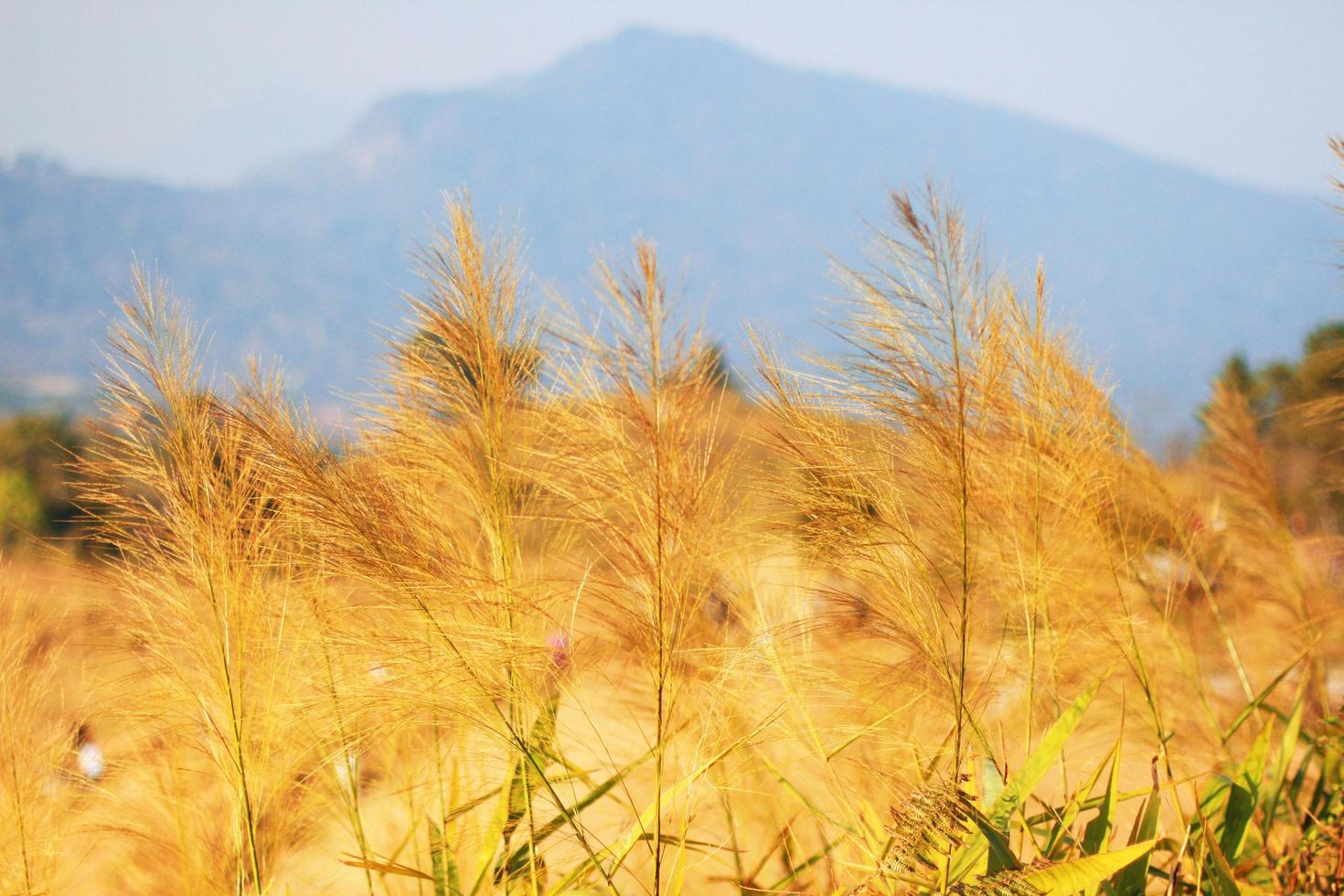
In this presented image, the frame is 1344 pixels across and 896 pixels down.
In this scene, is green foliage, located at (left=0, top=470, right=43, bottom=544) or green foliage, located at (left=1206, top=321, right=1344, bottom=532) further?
green foliage, located at (left=0, top=470, right=43, bottom=544)

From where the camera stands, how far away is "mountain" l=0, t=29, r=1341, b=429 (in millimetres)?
107938

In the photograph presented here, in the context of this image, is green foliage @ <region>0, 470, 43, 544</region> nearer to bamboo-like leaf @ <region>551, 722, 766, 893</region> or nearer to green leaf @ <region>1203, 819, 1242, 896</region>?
bamboo-like leaf @ <region>551, 722, 766, 893</region>

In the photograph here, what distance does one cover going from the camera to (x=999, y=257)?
1384 millimetres

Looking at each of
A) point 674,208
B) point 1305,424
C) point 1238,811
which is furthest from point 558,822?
point 674,208

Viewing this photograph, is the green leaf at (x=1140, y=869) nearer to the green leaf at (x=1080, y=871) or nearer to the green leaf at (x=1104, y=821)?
the green leaf at (x=1104, y=821)

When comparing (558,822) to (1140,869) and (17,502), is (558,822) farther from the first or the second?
(17,502)

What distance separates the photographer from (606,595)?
1173mm

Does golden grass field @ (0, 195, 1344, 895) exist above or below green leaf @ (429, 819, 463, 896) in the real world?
above

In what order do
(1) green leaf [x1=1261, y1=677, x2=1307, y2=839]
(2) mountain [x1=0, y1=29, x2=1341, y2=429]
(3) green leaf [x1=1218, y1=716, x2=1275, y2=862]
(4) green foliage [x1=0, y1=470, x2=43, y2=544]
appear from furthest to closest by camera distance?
1. (2) mountain [x1=0, y1=29, x2=1341, y2=429]
2. (4) green foliage [x1=0, y1=470, x2=43, y2=544]
3. (1) green leaf [x1=1261, y1=677, x2=1307, y2=839]
4. (3) green leaf [x1=1218, y1=716, x2=1275, y2=862]

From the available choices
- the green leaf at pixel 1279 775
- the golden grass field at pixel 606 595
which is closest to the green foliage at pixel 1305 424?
the green leaf at pixel 1279 775

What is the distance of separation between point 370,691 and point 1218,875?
1145 millimetres

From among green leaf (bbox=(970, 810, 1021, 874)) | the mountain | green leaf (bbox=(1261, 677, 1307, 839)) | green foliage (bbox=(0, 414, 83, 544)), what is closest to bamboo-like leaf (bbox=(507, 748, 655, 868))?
green leaf (bbox=(970, 810, 1021, 874))

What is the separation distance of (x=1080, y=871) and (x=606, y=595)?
62cm

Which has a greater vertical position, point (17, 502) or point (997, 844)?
point (997, 844)
